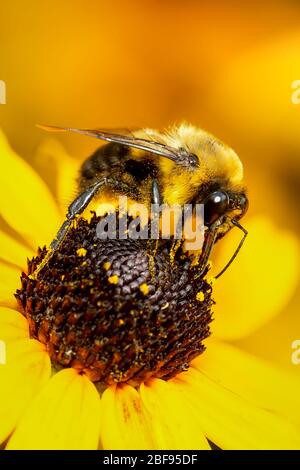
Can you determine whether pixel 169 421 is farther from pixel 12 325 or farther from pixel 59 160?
pixel 59 160

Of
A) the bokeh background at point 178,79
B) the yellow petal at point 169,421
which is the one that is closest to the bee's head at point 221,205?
the yellow petal at point 169,421

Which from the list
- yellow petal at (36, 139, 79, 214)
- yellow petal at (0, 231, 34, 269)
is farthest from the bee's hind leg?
yellow petal at (36, 139, 79, 214)

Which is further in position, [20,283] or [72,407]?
[20,283]

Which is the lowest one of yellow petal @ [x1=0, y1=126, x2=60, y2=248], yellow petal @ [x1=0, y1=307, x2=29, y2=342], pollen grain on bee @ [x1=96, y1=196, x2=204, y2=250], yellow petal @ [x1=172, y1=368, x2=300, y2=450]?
yellow petal @ [x1=172, y1=368, x2=300, y2=450]

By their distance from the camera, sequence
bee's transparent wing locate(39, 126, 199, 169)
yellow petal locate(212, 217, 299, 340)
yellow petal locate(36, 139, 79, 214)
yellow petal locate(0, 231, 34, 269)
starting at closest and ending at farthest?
1. bee's transparent wing locate(39, 126, 199, 169)
2. yellow petal locate(0, 231, 34, 269)
3. yellow petal locate(212, 217, 299, 340)
4. yellow petal locate(36, 139, 79, 214)

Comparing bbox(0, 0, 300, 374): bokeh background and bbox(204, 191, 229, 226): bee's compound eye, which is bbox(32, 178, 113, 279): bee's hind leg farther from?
bbox(0, 0, 300, 374): bokeh background

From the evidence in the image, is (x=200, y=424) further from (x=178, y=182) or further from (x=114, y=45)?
(x=114, y=45)

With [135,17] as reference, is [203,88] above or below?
below
